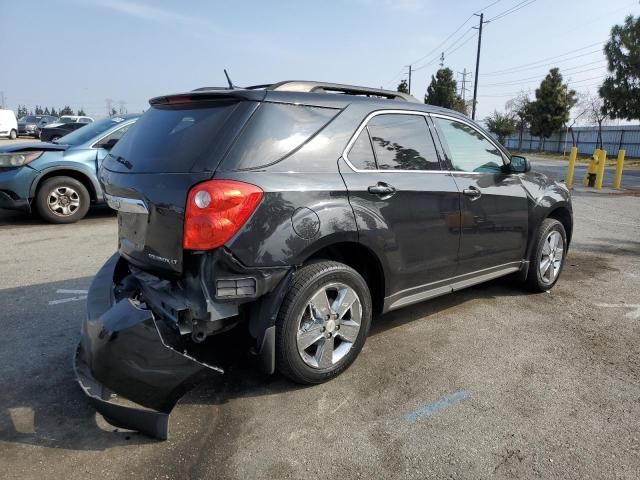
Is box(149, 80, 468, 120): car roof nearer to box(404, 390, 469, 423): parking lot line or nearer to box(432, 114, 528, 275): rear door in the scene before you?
box(432, 114, 528, 275): rear door

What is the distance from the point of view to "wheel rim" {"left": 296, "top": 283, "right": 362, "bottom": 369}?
2.95m

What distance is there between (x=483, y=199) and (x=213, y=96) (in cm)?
229

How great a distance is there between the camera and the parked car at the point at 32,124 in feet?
126

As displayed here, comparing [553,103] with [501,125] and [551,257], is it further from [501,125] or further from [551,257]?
[551,257]

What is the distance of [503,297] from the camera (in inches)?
189

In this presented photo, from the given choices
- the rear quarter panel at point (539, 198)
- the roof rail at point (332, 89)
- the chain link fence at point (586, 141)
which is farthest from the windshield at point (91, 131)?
the chain link fence at point (586, 141)

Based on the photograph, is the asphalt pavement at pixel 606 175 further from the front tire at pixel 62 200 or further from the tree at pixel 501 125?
the tree at pixel 501 125

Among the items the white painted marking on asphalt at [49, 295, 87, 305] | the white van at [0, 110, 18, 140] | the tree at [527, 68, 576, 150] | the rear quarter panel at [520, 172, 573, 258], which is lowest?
the white painted marking on asphalt at [49, 295, 87, 305]

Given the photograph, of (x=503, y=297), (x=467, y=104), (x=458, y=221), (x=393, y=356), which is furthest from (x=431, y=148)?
(x=467, y=104)

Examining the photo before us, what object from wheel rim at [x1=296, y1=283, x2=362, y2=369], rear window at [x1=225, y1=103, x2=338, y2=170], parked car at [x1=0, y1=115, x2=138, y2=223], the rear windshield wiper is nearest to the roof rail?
rear window at [x1=225, y1=103, x2=338, y2=170]

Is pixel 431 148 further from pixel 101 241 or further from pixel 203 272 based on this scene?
pixel 101 241

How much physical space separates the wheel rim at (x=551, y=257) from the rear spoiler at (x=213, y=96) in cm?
324

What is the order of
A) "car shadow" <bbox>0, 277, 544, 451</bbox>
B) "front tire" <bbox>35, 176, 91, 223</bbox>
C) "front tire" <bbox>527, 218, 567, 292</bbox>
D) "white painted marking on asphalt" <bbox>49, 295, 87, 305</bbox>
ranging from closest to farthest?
"car shadow" <bbox>0, 277, 544, 451</bbox>
"white painted marking on asphalt" <bbox>49, 295, 87, 305</bbox>
"front tire" <bbox>527, 218, 567, 292</bbox>
"front tire" <bbox>35, 176, 91, 223</bbox>

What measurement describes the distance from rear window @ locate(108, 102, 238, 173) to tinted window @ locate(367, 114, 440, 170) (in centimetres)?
104
